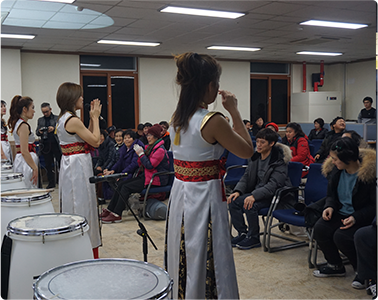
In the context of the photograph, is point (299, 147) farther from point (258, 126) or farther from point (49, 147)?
point (258, 126)

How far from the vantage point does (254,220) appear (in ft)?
12.7

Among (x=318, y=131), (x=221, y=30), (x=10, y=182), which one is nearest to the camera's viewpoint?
(x=10, y=182)

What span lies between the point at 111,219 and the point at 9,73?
5.48 m

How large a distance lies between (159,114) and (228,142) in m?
9.23

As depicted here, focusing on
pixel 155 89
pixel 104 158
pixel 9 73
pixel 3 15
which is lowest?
pixel 104 158

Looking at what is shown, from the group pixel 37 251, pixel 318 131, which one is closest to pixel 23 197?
pixel 37 251

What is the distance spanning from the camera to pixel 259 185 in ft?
12.9

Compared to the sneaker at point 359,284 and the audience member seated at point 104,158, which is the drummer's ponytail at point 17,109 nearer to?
the audience member seated at point 104,158

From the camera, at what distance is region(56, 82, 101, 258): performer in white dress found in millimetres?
2877

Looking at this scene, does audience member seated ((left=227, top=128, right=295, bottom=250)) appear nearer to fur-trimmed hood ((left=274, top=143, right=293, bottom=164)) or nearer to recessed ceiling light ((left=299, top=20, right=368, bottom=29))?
fur-trimmed hood ((left=274, top=143, right=293, bottom=164))

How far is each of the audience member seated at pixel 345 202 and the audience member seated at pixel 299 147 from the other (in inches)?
81.6

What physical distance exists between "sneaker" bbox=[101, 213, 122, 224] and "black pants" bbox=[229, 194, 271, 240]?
1607 mm

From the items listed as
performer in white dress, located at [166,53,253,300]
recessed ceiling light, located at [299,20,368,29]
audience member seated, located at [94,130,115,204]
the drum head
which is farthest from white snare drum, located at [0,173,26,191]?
recessed ceiling light, located at [299,20,368,29]

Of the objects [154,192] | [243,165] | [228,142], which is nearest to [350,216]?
[228,142]
